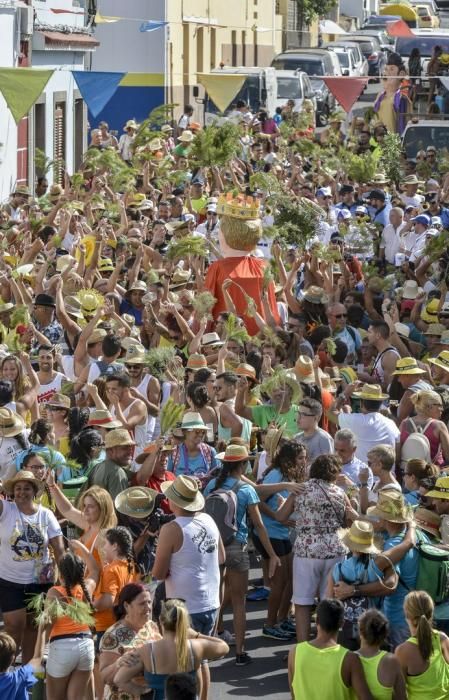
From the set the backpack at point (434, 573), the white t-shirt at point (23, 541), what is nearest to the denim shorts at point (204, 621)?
the white t-shirt at point (23, 541)

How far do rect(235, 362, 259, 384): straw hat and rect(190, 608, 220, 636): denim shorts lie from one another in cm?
296

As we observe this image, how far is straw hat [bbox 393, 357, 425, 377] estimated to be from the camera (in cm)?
1163

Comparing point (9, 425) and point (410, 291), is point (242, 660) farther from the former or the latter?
point (410, 291)

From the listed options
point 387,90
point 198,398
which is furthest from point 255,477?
point 387,90

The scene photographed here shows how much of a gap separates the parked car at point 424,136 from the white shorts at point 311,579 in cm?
1822

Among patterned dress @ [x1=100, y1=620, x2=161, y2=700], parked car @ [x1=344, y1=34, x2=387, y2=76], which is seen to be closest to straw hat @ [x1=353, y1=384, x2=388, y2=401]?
patterned dress @ [x1=100, y1=620, x2=161, y2=700]

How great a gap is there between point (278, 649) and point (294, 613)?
27 cm

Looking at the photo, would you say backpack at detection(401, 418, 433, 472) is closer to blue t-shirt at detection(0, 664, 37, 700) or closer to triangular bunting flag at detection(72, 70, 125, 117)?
blue t-shirt at detection(0, 664, 37, 700)

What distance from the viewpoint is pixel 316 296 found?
14008mm

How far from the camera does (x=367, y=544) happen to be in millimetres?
8422

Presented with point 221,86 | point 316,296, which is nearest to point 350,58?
point 221,86

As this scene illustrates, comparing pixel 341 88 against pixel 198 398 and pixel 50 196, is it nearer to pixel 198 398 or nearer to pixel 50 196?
pixel 50 196

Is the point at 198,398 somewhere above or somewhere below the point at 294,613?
above

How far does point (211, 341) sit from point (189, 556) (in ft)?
14.6
